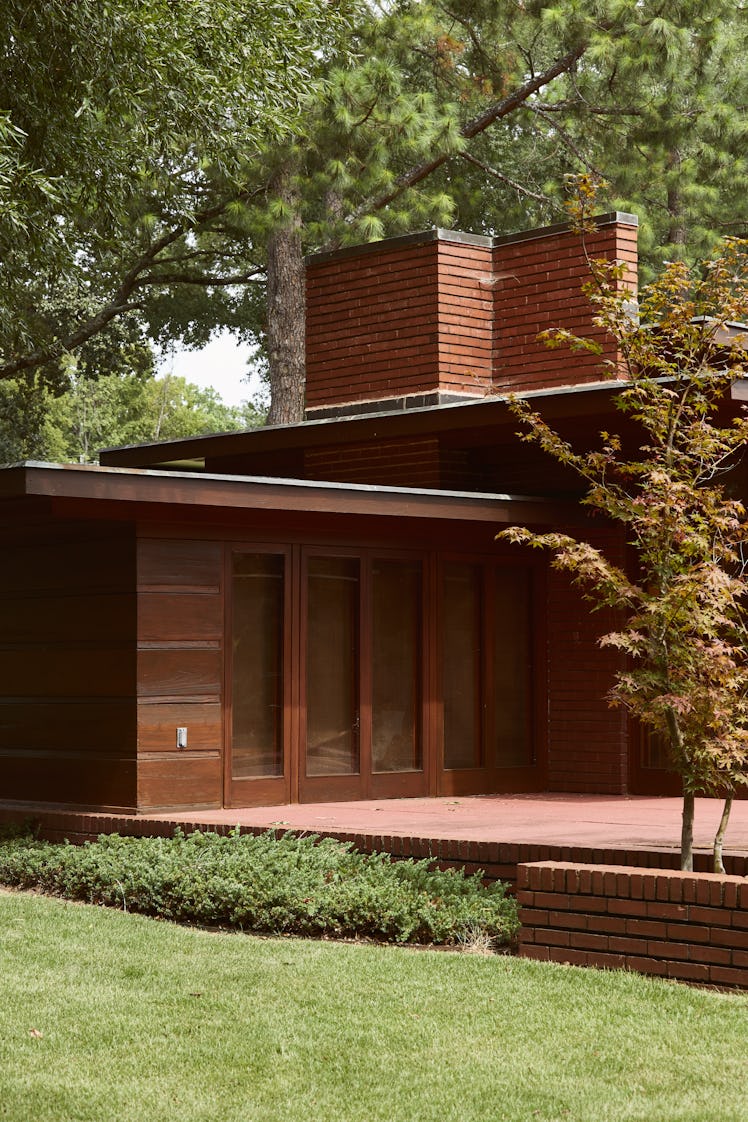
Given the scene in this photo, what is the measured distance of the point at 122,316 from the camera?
110 feet

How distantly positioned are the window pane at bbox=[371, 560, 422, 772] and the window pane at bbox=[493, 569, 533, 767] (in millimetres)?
988

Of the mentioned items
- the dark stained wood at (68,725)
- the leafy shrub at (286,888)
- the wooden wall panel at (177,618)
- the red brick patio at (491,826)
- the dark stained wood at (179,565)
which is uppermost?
the dark stained wood at (179,565)

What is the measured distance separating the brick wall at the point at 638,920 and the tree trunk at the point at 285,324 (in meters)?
17.1

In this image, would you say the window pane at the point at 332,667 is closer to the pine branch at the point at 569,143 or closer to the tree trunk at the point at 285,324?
the tree trunk at the point at 285,324

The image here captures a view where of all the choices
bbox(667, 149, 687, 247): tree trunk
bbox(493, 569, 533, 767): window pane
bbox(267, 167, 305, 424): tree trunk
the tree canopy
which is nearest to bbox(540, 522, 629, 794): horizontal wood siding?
bbox(493, 569, 533, 767): window pane

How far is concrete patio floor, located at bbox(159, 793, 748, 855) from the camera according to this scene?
31.9 feet

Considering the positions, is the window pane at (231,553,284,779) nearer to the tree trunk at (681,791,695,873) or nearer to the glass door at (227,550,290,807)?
the glass door at (227,550,290,807)

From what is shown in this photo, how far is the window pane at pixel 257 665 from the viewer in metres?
12.3

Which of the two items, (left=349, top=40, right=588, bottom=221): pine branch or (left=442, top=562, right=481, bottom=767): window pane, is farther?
(left=349, top=40, right=588, bottom=221): pine branch

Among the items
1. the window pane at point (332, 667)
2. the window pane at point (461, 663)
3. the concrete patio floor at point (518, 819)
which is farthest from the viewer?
the window pane at point (461, 663)

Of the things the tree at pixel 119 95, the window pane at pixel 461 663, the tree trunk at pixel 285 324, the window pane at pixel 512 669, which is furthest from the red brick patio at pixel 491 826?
the tree trunk at pixel 285 324

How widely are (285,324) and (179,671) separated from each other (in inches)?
557

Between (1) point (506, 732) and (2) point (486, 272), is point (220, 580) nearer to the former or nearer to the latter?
(1) point (506, 732)

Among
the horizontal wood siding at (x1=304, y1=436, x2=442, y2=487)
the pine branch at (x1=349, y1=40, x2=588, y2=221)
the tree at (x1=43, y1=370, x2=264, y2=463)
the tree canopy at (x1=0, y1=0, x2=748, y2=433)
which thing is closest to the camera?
the horizontal wood siding at (x1=304, y1=436, x2=442, y2=487)
